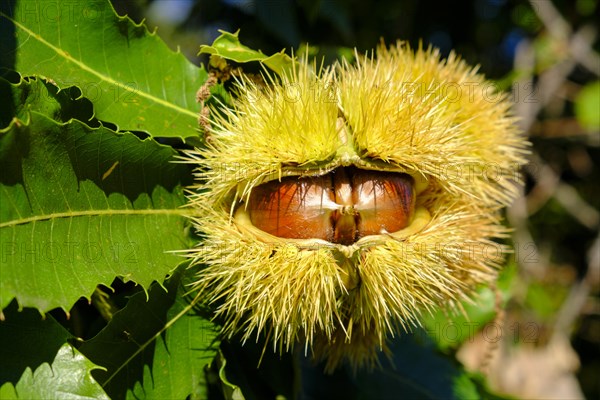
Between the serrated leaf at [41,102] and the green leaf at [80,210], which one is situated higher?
the serrated leaf at [41,102]

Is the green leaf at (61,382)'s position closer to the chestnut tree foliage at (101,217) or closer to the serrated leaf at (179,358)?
the chestnut tree foliage at (101,217)

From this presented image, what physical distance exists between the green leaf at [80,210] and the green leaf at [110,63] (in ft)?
0.38

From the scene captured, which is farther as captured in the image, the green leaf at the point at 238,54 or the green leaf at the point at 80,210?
the green leaf at the point at 238,54

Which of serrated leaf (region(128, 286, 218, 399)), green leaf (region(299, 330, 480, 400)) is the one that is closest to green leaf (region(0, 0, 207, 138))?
serrated leaf (region(128, 286, 218, 399))

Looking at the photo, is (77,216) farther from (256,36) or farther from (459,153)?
(256,36)

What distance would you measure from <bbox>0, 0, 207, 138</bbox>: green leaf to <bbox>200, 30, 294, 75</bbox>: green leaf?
0.42 ft

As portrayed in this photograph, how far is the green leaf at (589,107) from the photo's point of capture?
288 cm

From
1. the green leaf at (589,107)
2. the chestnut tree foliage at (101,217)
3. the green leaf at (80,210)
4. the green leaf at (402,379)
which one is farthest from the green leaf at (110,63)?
the green leaf at (589,107)

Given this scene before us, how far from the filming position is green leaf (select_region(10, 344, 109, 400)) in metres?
0.95

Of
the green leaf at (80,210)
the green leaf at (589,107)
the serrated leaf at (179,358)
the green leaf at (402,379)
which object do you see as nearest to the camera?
the green leaf at (80,210)

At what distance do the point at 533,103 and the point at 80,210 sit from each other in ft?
7.67

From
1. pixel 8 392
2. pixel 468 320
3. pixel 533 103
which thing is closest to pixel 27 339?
pixel 8 392

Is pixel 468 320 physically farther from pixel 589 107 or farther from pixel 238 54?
pixel 589 107

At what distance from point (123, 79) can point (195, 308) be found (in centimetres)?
51
